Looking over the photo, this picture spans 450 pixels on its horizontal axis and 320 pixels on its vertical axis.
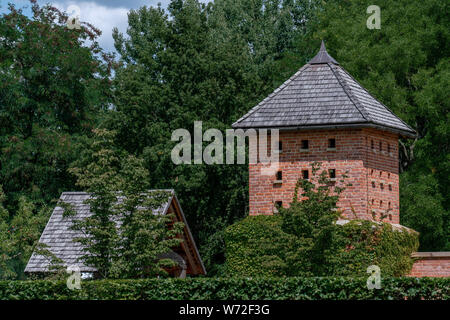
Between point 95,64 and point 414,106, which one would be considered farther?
point 95,64

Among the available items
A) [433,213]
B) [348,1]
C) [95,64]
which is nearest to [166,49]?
[95,64]

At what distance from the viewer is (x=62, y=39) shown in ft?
166

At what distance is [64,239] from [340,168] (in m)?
10.7

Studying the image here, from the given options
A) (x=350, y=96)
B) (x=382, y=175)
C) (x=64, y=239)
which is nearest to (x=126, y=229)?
(x=64, y=239)

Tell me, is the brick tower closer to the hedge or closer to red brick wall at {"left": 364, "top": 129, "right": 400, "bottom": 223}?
red brick wall at {"left": 364, "top": 129, "right": 400, "bottom": 223}

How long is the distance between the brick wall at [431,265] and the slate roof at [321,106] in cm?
493

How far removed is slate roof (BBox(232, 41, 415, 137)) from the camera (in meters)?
31.8

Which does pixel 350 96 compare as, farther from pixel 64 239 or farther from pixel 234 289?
pixel 64 239

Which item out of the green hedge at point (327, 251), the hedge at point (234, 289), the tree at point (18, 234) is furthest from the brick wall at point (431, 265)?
the tree at point (18, 234)

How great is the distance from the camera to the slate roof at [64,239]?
1239 inches

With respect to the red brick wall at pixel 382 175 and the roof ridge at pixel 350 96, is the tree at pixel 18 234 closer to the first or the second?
the red brick wall at pixel 382 175
